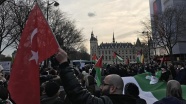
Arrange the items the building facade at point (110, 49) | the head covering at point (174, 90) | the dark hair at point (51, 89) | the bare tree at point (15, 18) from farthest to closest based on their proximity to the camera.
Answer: the building facade at point (110, 49), the bare tree at point (15, 18), the dark hair at point (51, 89), the head covering at point (174, 90)

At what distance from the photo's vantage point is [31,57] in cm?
313

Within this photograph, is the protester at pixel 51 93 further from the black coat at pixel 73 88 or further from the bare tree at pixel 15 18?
the bare tree at pixel 15 18

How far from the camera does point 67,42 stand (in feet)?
173

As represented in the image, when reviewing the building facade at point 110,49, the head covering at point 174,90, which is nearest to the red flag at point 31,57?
the head covering at point 174,90

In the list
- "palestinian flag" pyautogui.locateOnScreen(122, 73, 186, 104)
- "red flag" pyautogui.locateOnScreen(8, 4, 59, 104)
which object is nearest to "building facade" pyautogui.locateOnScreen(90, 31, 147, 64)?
"palestinian flag" pyautogui.locateOnScreen(122, 73, 186, 104)

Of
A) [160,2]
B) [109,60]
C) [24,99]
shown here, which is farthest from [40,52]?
[109,60]

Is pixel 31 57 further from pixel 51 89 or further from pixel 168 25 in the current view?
pixel 168 25

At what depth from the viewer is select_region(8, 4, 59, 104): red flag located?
297 cm

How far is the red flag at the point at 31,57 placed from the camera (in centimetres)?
297

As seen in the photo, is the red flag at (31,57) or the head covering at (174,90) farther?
the head covering at (174,90)

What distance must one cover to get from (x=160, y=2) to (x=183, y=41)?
15967 mm

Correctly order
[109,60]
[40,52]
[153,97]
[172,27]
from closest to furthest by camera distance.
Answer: [40,52]
[153,97]
[172,27]
[109,60]

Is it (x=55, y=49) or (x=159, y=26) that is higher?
(x=159, y=26)

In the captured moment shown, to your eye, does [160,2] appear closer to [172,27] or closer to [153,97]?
[172,27]
